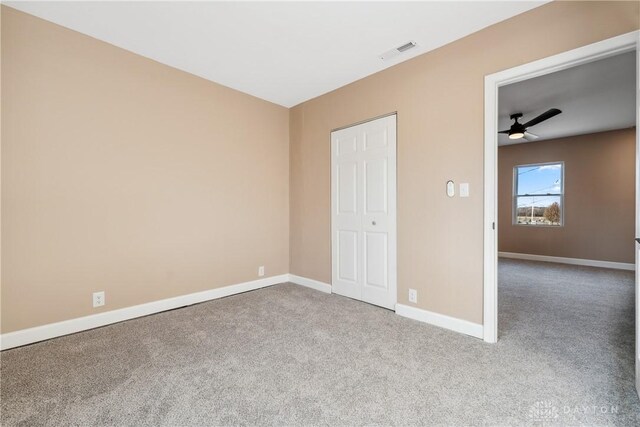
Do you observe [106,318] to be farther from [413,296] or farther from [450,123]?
[450,123]

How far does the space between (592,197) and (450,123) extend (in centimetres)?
513

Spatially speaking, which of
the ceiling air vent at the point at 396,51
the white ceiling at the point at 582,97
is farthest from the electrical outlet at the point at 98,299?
the white ceiling at the point at 582,97

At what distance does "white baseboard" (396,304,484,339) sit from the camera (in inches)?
96.7

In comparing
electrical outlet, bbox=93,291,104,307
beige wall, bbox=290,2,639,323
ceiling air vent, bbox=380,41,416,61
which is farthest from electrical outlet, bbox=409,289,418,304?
electrical outlet, bbox=93,291,104,307

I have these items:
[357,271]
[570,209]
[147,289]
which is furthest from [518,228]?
[147,289]

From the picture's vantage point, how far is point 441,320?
2664 millimetres

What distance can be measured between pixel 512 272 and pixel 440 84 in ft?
13.0

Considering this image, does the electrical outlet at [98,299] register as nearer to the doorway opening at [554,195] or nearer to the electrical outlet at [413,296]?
the electrical outlet at [413,296]

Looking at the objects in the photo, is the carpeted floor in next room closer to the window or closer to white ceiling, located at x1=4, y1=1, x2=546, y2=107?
white ceiling, located at x1=4, y1=1, x2=546, y2=107

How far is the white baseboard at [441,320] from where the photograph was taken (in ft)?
8.06

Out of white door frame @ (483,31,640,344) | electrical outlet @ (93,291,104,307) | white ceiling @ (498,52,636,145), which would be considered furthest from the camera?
white ceiling @ (498,52,636,145)

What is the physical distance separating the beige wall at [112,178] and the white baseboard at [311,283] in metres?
0.64

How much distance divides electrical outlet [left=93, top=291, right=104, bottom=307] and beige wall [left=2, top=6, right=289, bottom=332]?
0.05 meters

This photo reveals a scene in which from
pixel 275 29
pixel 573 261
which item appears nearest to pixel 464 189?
pixel 275 29
